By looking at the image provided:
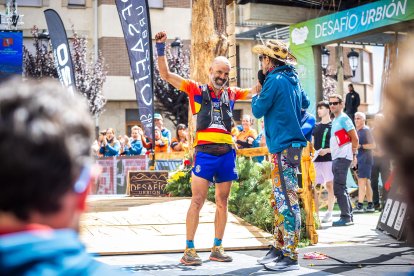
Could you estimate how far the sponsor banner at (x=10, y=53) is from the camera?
48.1 feet

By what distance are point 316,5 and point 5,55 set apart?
9.56 meters

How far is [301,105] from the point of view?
22.8ft

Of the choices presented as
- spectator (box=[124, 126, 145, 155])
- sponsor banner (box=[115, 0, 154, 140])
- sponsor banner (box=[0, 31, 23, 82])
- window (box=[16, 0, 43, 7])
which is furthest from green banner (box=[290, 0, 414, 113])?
window (box=[16, 0, 43, 7])

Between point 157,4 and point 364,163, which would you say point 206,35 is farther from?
point 157,4

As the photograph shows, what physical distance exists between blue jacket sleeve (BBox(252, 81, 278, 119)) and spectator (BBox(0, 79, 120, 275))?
209 inches

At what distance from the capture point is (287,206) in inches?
Result: 263

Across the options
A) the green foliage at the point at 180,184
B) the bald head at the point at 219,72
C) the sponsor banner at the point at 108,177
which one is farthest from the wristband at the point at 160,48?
the sponsor banner at the point at 108,177

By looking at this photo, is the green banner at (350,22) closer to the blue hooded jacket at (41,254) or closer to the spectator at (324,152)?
the spectator at (324,152)

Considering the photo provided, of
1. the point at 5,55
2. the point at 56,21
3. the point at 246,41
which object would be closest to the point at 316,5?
the point at 56,21

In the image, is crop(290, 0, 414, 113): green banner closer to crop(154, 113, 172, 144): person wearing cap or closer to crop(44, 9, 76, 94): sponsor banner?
crop(154, 113, 172, 144): person wearing cap

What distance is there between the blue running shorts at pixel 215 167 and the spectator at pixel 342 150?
4.66 meters

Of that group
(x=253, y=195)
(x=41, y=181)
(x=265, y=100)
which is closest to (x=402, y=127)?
(x=41, y=181)

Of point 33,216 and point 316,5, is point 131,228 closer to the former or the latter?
point 33,216

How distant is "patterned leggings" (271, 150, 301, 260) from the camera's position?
21.7ft
